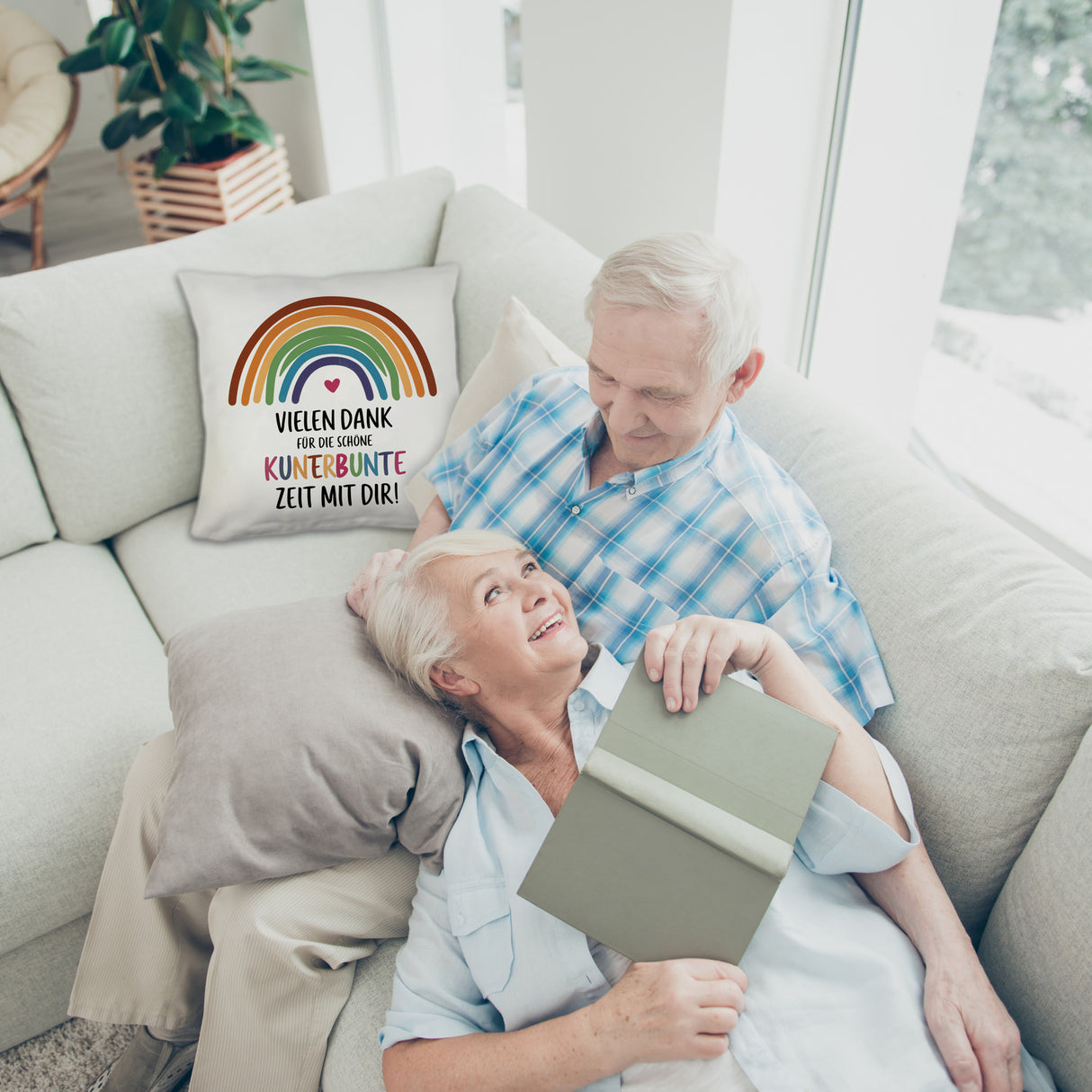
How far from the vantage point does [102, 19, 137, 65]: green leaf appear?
2584mm

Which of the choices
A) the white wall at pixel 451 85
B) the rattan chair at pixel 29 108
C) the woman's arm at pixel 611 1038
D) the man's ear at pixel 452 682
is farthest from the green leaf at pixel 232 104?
the woman's arm at pixel 611 1038

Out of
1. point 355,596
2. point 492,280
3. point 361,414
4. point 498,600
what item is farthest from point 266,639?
point 492,280

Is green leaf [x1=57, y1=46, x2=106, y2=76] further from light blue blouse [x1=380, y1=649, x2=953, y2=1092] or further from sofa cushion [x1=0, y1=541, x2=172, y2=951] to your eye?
light blue blouse [x1=380, y1=649, x2=953, y2=1092]

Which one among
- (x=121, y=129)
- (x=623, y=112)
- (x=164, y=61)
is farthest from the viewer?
(x=121, y=129)

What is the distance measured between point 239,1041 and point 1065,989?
0.91 metres

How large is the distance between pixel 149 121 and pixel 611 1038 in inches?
121

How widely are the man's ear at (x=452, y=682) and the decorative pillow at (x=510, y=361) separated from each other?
0.61 m

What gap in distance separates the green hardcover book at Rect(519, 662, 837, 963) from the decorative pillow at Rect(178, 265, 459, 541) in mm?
954

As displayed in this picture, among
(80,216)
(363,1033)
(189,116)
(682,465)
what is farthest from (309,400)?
(80,216)

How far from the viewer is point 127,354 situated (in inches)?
64.5

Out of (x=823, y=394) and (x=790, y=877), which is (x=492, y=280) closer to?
(x=823, y=394)

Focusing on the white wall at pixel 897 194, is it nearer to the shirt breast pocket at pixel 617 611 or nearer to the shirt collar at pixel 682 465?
the shirt collar at pixel 682 465

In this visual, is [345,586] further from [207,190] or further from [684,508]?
[207,190]

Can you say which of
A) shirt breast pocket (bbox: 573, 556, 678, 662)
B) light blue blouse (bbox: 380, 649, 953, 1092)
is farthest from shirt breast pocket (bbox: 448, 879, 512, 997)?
shirt breast pocket (bbox: 573, 556, 678, 662)
